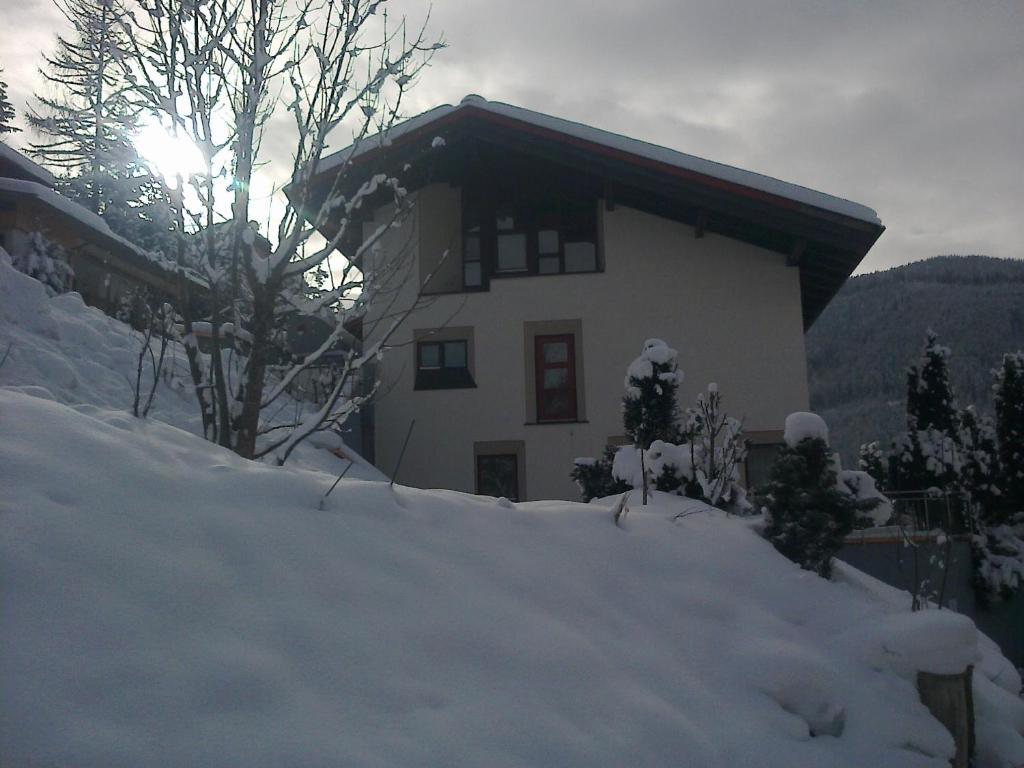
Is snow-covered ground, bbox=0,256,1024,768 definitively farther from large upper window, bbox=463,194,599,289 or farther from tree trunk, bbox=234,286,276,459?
large upper window, bbox=463,194,599,289

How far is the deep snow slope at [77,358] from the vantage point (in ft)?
32.3

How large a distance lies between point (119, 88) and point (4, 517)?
551 cm

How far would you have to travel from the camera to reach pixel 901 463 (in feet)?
58.9

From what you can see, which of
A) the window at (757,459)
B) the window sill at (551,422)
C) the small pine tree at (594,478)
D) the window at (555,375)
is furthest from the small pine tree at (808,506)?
the window at (555,375)

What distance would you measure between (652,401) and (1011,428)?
10580 millimetres

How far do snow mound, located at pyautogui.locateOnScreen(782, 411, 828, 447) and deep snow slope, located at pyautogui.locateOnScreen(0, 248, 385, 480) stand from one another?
522cm

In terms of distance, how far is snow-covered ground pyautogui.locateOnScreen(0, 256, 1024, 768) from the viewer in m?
2.54

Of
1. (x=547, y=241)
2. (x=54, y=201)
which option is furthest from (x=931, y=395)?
(x=54, y=201)

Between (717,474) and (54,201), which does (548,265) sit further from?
(54,201)

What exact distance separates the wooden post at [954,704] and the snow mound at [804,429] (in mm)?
1902

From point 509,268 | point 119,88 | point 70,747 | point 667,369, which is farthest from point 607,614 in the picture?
point 509,268

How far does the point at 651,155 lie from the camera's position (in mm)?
14867

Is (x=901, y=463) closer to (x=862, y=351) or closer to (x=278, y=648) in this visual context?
A: (x=278, y=648)

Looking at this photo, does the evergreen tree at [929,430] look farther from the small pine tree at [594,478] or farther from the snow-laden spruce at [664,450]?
the small pine tree at [594,478]
